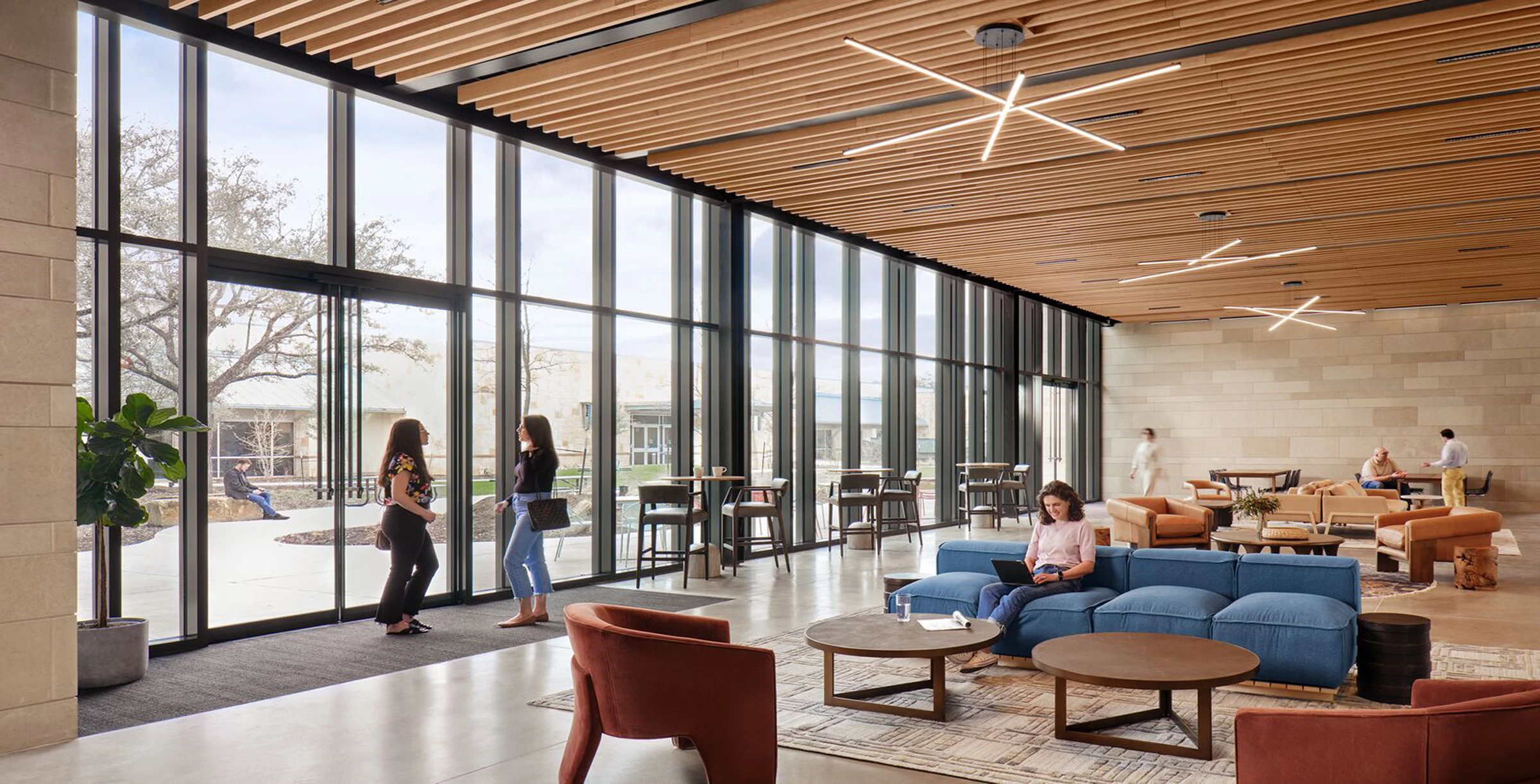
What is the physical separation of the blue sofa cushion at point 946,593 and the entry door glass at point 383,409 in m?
3.51

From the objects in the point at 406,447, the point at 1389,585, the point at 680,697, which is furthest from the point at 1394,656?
the point at 406,447

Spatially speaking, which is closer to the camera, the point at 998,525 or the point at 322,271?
the point at 322,271

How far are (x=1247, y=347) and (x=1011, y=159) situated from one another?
1452 cm

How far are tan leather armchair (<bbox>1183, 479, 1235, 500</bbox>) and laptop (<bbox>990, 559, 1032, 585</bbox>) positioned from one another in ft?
29.9

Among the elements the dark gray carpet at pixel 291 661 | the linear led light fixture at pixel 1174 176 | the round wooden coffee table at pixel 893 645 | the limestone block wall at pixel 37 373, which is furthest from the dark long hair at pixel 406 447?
the linear led light fixture at pixel 1174 176

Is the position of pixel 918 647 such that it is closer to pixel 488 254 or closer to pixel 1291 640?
pixel 1291 640

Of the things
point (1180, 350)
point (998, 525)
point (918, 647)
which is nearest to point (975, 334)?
point (998, 525)

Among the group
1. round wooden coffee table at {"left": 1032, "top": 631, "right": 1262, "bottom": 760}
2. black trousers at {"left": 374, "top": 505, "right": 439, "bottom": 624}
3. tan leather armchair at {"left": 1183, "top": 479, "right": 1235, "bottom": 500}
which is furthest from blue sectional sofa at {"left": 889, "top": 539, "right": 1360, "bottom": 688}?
tan leather armchair at {"left": 1183, "top": 479, "right": 1235, "bottom": 500}

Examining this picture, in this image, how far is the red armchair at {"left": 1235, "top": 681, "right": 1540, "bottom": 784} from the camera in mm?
2482

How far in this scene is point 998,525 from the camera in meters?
14.1

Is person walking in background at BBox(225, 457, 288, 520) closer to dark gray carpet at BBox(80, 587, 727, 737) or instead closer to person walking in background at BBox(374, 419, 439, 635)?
person walking in background at BBox(374, 419, 439, 635)

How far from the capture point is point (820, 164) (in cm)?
876

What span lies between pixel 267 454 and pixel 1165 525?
8288 mm

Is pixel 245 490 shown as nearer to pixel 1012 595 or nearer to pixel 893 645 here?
pixel 893 645
